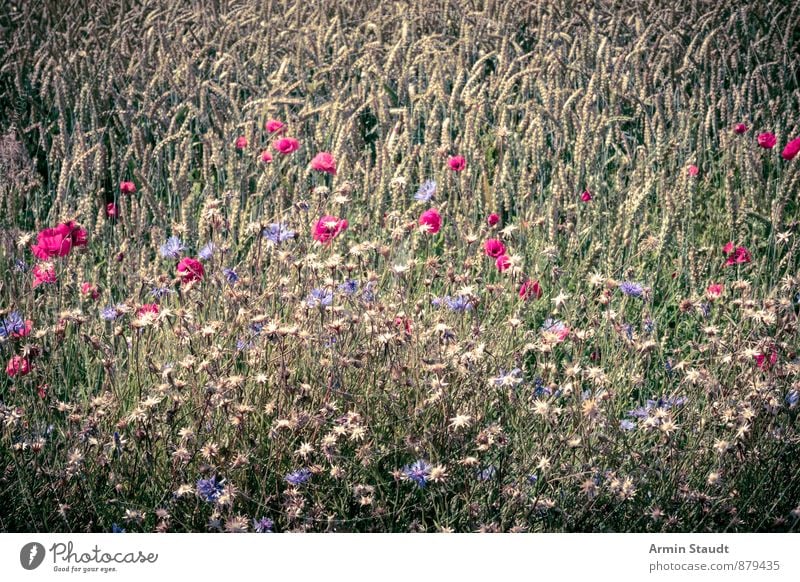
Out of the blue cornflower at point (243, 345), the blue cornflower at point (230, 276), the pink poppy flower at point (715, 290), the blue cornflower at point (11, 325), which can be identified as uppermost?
the blue cornflower at point (11, 325)

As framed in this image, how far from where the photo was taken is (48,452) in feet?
5.58

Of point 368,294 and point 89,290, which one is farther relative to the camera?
point 89,290

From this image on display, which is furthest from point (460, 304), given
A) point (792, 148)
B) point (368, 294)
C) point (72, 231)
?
point (792, 148)

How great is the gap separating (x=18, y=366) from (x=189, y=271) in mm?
342

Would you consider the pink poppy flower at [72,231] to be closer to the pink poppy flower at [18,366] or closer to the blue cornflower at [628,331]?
the pink poppy flower at [18,366]

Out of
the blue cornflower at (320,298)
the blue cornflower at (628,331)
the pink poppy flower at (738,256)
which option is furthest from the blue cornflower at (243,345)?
the pink poppy flower at (738,256)

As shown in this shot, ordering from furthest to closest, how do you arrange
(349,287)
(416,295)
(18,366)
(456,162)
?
(456,162)
(416,295)
(349,287)
(18,366)

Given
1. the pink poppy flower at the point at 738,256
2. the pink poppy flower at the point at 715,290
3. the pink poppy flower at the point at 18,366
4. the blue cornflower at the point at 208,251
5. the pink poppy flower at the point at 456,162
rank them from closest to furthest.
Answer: the pink poppy flower at the point at 18,366, the blue cornflower at the point at 208,251, the pink poppy flower at the point at 715,290, the pink poppy flower at the point at 738,256, the pink poppy flower at the point at 456,162

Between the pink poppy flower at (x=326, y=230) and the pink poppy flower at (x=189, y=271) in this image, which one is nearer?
the pink poppy flower at (x=189, y=271)

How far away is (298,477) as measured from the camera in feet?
5.20

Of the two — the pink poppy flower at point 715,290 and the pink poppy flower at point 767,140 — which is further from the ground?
the pink poppy flower at point 767,140

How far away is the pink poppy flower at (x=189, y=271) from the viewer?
1865 millimetres

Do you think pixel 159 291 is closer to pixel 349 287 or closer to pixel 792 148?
pixel 349 287

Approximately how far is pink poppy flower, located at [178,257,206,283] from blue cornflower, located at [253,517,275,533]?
0.48m
